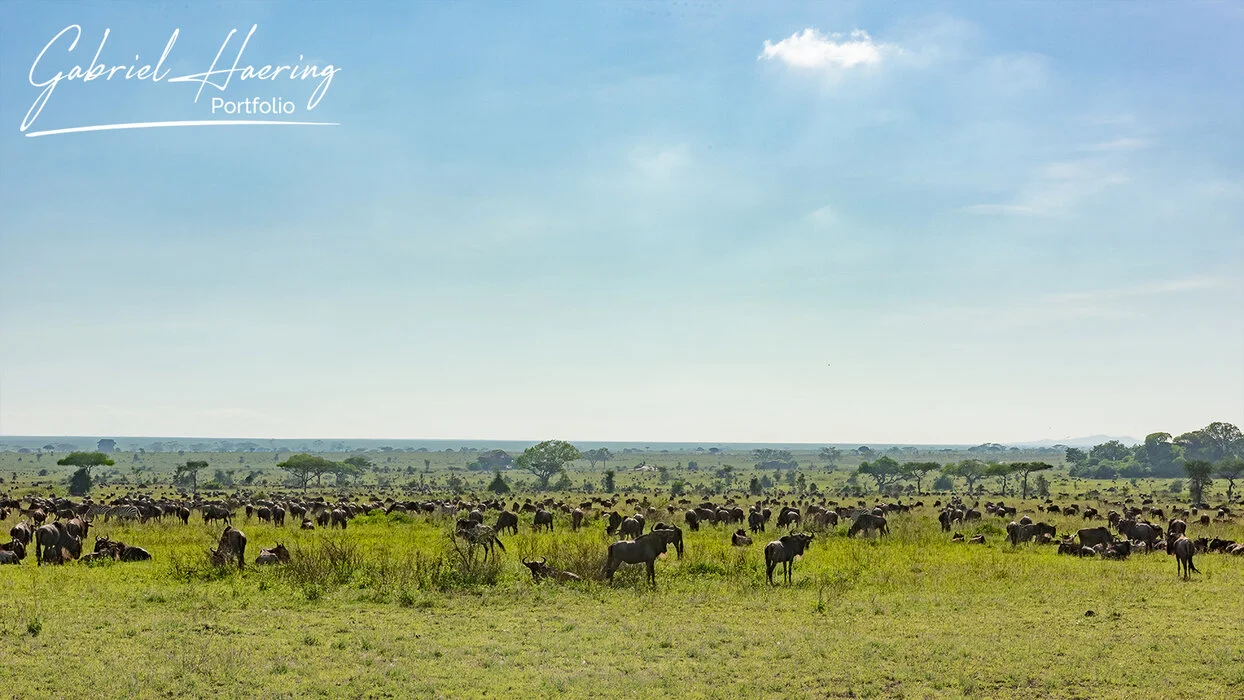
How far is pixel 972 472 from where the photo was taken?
106 metres

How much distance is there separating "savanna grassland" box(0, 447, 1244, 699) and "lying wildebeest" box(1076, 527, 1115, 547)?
4.82 metres

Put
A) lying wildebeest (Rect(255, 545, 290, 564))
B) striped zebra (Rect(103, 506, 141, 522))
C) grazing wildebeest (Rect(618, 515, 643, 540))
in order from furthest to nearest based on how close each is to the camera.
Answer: striped zebra (Rect(103, 506, 141, 522)), grazing wildebeest (Rect(618, 515, 643, 540)), lying wildebeest (Rect(255, 545, 290, 564))

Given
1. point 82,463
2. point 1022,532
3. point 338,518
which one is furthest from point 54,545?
point 82,463

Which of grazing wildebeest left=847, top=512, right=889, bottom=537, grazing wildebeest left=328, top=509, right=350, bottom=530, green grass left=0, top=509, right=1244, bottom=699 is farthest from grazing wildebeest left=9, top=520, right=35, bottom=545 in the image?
grazing wildebeest left=847, top=512, right=889, bottom=537

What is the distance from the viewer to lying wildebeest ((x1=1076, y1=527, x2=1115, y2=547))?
32.1m

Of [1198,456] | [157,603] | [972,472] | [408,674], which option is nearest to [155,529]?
[157,603]

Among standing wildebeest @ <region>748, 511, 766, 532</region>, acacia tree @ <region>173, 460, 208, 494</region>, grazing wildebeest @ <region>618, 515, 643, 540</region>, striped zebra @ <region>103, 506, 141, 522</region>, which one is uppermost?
grazing wildebeest @ <region>618, 515, 643, 540</region>

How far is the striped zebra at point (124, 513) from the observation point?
41625 millimetres

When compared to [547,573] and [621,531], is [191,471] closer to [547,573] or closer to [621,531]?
[621,531]

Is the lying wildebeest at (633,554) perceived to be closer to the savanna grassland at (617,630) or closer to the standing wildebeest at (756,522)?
the savanna grassland at (617,630)

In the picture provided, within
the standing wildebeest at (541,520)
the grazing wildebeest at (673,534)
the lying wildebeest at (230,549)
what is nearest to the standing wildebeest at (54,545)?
the lying wildebeest at (230,549)

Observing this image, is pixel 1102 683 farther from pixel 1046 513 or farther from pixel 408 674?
pixel 1046 513

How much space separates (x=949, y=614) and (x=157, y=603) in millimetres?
17815

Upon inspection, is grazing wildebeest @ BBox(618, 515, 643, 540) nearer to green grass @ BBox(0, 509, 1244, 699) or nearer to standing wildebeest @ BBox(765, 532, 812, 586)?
green grass @ BBox(0, 509, 1244, 699)
